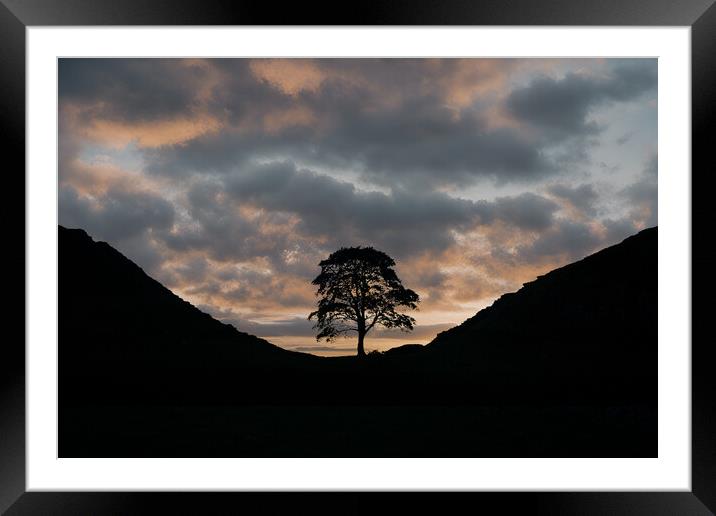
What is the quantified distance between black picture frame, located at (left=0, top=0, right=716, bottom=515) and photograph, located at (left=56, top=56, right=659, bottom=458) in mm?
2800

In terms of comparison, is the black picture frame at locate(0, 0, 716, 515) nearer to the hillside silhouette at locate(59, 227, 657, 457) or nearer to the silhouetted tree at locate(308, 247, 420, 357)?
the hillside silhouette at locate(59, 227, 657, 457)

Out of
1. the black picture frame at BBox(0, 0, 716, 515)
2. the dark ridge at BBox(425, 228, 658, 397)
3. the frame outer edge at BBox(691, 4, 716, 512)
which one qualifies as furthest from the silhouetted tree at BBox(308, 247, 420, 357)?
the frame outer edge at BBox(691, 4, 716, 512)

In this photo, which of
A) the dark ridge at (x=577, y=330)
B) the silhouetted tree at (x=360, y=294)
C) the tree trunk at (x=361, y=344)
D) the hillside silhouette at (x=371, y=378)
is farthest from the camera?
the silhouetted tree at (x=360, y=294)

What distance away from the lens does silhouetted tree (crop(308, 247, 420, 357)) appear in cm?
941

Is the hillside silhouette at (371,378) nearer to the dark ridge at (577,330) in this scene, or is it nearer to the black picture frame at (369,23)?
the dark ridge at (577,330)

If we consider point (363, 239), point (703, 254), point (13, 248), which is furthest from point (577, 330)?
point (13, 248)

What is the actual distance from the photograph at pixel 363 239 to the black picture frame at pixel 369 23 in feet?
9.19

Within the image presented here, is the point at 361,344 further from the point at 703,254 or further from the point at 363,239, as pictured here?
the point at 703,254

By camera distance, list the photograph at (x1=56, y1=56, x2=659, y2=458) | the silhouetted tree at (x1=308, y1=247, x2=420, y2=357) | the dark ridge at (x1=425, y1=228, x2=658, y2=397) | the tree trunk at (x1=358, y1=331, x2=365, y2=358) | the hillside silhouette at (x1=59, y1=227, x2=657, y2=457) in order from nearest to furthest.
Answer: the hillside silhouette at (x1=59, y1=227, x2=657, y2=457) < the photograph at (x1=56, y1=56, x2=659, y2=458) < the dark ridge at (x1=425, y1=228, x2=658, y2=397) < the tree trunk at (x1=358, y1=331, x2=365, y2=358) < the silhouetted tree at (x1=308, y1=247, x2=420, y2=357)

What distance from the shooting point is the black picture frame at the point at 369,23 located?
100.0 inches

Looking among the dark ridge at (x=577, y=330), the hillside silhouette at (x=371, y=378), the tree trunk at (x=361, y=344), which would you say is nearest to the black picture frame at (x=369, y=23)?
the hillside silhouette at (x=371, y=378)

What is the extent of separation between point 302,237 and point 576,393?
5.10m

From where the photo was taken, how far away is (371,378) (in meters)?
8.42

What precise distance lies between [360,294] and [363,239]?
5.69 ft
